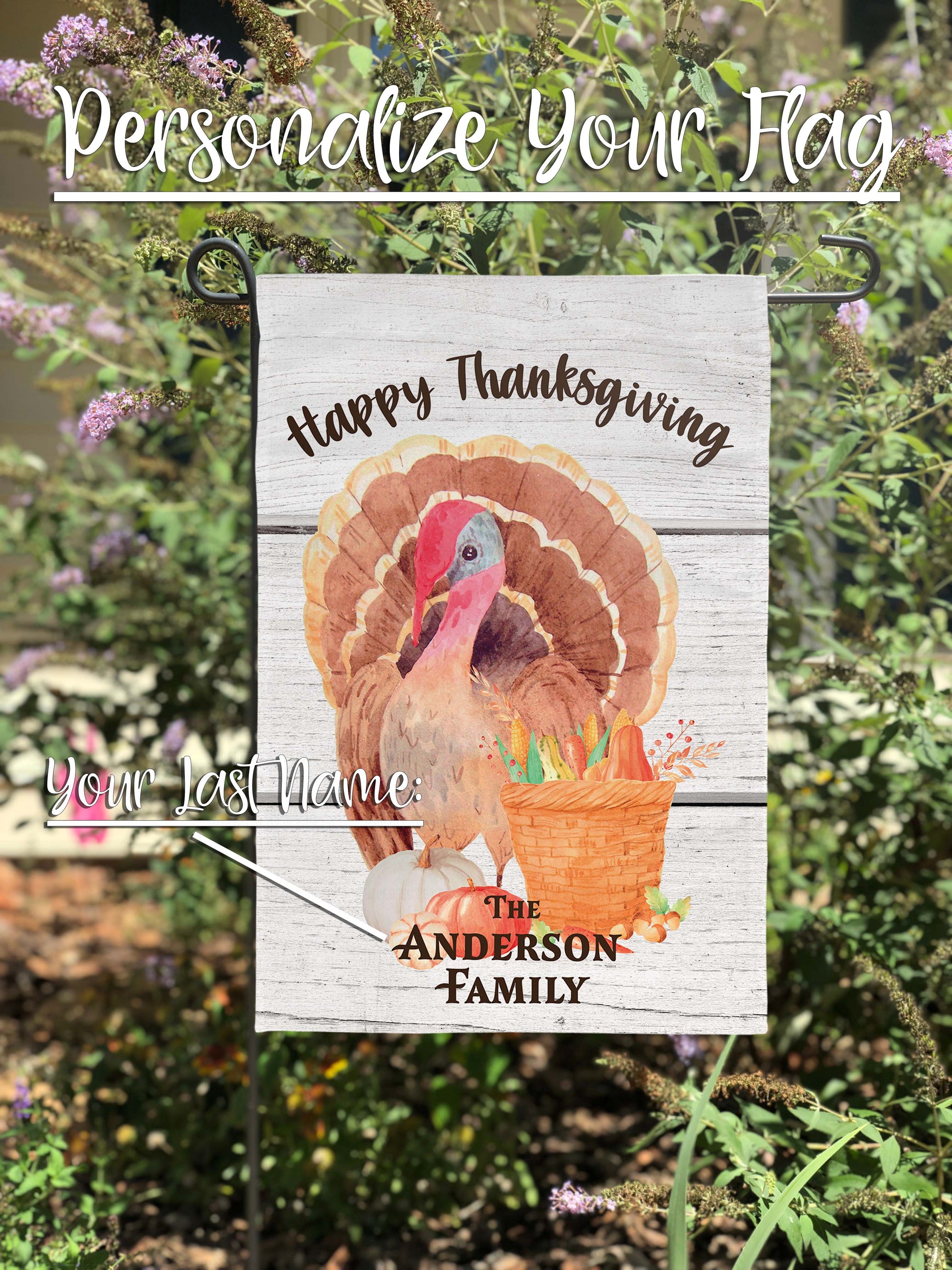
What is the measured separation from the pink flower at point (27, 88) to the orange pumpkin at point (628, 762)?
4.87ft

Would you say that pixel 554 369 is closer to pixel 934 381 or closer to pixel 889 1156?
pixel 934 381

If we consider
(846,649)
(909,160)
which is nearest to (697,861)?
(846,649)

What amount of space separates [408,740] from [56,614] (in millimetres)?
1807

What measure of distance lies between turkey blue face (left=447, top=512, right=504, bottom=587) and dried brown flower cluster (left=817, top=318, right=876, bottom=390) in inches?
24.3

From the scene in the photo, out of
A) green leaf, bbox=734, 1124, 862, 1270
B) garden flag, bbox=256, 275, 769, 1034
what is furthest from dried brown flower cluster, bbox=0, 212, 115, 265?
green leaf, bbox=734, 1124, 862, 1270

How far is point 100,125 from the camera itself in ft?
5.02

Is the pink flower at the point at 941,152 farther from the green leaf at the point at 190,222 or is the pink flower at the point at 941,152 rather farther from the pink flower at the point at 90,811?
the pink flower at the point at 90,811

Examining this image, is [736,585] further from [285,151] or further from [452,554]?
[285,151]

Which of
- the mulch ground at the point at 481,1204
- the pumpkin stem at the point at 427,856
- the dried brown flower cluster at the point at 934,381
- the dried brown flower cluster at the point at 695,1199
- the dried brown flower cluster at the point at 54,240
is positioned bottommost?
the mulch ground at the point at 481,1204

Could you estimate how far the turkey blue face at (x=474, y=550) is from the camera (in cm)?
146

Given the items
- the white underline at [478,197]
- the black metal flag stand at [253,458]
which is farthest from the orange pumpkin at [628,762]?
the white underline at [478,197]

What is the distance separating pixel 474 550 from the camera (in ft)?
4.81

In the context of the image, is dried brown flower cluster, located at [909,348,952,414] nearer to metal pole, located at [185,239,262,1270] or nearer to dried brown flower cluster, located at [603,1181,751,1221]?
metal pole, located at [185,239,262,1270]

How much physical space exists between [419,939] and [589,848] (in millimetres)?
278
